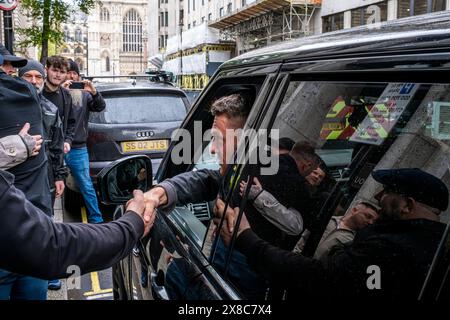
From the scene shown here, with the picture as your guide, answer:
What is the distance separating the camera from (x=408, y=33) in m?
1.13

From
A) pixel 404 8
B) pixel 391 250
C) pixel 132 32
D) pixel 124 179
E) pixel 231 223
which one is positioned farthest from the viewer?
pixel 132 32

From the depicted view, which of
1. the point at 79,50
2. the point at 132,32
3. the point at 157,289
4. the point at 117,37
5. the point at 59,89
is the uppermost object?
the point at 132,32

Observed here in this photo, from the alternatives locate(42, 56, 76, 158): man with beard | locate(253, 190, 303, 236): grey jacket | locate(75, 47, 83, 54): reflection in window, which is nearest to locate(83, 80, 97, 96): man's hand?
locate(42, 56, 76, 158): man with beard

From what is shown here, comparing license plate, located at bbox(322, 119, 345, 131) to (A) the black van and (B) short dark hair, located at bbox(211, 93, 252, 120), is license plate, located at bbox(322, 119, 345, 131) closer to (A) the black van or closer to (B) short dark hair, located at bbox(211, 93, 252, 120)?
(A) the black van

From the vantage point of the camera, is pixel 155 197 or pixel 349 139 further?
pixel 155 197

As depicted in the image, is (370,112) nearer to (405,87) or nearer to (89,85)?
(405,87)

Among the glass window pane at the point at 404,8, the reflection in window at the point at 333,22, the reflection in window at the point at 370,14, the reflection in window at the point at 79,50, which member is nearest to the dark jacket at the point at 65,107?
the glass window pane at the point at 404,8

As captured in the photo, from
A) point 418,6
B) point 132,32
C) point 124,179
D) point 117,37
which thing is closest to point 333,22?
point 418,6

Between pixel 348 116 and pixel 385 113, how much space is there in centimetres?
20

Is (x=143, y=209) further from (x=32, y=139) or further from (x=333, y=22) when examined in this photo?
(x=333, y=22)

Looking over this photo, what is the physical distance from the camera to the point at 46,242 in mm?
1275

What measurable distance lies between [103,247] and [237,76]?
0.89 metres

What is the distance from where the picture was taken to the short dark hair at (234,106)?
1.98 meters
